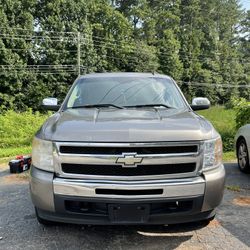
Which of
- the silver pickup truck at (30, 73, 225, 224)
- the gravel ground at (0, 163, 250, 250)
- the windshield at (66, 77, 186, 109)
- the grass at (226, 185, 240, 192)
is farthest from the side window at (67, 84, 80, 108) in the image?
the grass at (226, 185, 240, 192)

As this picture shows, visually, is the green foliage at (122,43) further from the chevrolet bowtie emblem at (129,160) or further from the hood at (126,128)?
the chevrolet bowtie emblem at (129,160)

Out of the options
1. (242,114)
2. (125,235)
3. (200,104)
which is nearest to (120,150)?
(125,235)

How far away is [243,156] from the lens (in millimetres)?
7258

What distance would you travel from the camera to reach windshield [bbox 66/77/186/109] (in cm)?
494

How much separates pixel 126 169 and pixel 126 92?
6.25 feet

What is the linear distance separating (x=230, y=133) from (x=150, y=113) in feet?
25.8

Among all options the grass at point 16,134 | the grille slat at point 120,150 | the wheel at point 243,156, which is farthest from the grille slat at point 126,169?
the grass at point 16,134

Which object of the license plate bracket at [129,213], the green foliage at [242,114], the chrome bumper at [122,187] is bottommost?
the green foliage at [242,114]

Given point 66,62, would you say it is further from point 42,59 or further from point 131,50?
point 131,50

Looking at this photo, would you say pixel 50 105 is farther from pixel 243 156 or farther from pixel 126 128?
pixel 243 156

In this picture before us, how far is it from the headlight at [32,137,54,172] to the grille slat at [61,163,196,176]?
0.15m

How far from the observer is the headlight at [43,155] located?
11.6 feet

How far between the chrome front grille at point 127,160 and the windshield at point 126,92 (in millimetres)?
1422

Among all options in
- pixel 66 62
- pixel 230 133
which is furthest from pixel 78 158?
pixel 66 62
